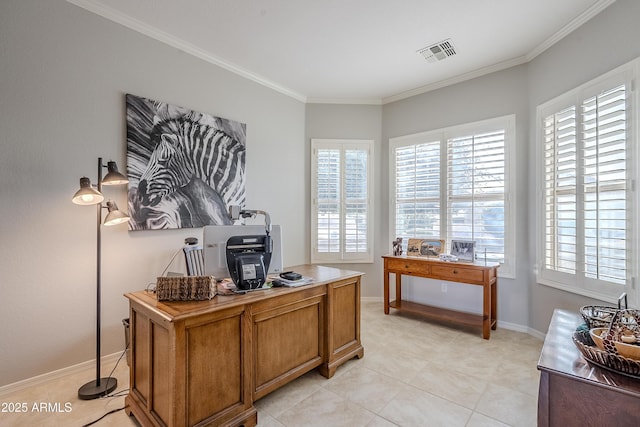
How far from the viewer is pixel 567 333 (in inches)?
63.6

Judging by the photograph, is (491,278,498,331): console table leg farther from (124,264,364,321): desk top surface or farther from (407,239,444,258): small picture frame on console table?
(124,264,364,321): desk top surface

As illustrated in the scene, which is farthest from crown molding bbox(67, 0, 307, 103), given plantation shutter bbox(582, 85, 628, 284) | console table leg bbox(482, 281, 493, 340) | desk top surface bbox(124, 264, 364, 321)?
console table leg bbox(482, 281, 493, 340)

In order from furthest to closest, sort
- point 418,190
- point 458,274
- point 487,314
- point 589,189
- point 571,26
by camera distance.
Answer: point 418,190
point 458,274
point 487,314
point 571,26
point 589,189

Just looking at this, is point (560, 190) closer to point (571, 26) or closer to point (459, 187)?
point (459, 187)

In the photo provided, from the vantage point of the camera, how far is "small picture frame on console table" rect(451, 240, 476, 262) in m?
3.45

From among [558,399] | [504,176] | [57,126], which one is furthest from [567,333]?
[57,126]

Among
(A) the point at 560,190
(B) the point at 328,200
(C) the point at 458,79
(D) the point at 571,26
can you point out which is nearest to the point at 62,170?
(B) the point at 328,200

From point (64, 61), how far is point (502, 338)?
4.82 meters

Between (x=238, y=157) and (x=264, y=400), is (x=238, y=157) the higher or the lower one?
the higher one

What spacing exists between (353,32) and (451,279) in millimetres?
2817

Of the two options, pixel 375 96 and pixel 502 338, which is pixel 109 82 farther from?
pixel 502 338

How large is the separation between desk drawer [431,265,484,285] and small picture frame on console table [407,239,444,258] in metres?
0.23

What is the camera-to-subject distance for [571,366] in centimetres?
123

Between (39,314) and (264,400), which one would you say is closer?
(264,400)
